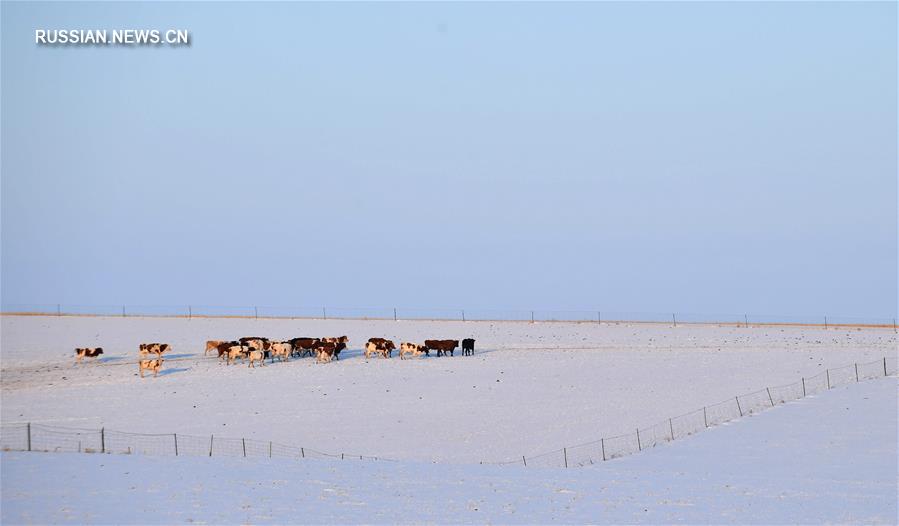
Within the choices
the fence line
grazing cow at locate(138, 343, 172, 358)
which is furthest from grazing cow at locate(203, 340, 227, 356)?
the fence line

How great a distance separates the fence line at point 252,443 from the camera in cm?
2844

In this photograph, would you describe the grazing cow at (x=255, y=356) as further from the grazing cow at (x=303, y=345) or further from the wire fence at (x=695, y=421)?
the wire fence at (x=695, y=421)

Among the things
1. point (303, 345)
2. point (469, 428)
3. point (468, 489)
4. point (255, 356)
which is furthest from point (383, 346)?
point (468, 489)

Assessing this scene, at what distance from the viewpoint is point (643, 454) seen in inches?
1100

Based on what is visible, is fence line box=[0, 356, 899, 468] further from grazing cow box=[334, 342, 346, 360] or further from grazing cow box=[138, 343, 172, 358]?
grazing cow box=[334, 342, 346, 360]

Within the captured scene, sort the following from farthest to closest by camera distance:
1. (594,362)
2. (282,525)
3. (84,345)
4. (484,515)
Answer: (84,345)
(594,362)
(484,515)
(282,525)

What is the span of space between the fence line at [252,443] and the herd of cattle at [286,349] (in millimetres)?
17965

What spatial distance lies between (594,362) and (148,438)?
87.2 ft

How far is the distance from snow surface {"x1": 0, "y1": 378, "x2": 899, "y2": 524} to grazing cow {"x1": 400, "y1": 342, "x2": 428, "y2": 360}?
1041 inches

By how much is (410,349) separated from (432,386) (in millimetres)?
10504

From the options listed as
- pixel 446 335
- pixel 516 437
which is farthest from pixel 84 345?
pixel 516 437

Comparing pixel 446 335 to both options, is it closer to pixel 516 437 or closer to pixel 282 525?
pixel 516 437

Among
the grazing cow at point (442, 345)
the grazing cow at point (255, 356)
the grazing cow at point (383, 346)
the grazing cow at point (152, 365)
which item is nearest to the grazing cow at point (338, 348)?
the grazing cow at point (383, 346)

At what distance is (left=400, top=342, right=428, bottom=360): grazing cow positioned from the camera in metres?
53.8
